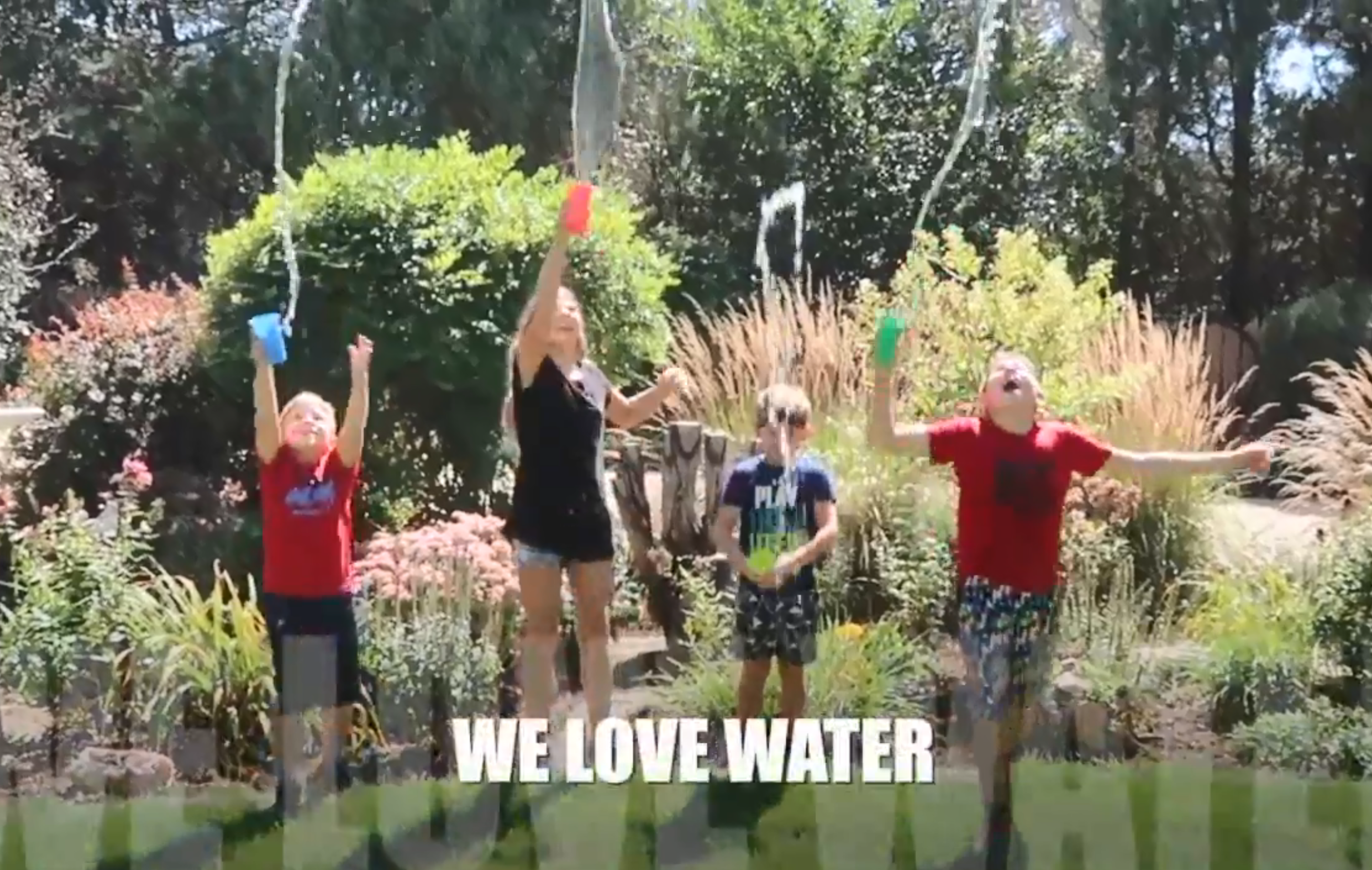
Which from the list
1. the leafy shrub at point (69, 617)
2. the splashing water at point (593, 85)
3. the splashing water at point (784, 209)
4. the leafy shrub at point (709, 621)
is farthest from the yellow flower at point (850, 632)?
the splashing water at point (784, 209)

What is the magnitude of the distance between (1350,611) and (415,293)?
3578mm

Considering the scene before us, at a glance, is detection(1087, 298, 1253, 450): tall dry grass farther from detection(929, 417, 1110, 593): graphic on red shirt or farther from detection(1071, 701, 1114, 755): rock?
detection(929, 417, 1110, 593): graphic on red shirt

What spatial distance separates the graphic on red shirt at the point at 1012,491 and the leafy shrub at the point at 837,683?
1.03 metres

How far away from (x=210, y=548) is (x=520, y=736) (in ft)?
7.25

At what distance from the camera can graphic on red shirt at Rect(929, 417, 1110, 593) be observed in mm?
3670

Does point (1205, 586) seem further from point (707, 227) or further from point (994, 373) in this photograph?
point (707, 227)

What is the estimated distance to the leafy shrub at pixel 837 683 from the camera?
15.3 feet

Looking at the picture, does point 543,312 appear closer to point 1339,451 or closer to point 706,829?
point 706,829

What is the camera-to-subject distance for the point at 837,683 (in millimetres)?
4688

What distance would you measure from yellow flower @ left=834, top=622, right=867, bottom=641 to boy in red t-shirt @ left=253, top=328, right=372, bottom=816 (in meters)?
1.59

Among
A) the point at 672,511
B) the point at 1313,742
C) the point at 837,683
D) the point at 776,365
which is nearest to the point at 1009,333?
the point at 776,365

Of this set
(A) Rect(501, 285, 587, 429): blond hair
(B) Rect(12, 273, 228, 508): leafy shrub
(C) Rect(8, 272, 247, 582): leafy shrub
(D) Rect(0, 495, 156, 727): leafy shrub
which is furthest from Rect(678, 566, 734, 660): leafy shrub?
(B) Rect(12, 273, 228, 508): leafy shrub

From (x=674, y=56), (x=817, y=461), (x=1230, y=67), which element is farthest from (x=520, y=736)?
(x=1230, y=67)

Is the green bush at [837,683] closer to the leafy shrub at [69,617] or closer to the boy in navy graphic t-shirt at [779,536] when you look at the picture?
the boy in navy graphic t-shirt at [779,536]
